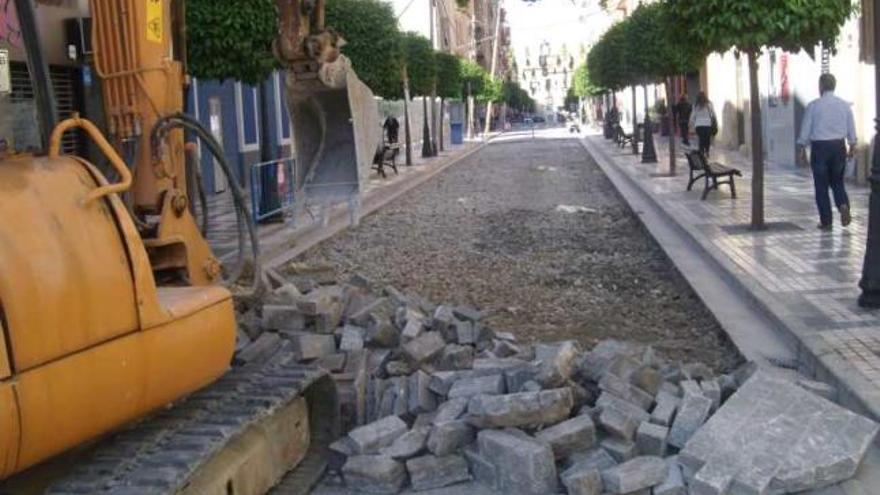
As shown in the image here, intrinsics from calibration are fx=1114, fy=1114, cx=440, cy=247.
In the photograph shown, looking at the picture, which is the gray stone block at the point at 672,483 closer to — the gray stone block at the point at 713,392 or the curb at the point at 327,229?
the gray stone block at the point at 713,392

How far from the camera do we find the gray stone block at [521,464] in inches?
212

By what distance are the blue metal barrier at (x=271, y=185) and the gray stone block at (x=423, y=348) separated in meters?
9.68

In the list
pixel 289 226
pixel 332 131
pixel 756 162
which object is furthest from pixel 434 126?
pixel 332 131

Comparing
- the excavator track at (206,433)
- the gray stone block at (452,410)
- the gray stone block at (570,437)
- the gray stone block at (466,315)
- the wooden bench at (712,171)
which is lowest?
the gray stone block at (570,437)

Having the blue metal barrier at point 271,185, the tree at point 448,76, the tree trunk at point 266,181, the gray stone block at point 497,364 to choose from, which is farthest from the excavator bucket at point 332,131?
the tree at point 448,76

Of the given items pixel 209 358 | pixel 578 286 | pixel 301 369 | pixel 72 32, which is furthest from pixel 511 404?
pixel 72 32

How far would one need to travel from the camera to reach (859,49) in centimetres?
1795

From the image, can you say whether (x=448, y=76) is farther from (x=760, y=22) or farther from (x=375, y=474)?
(x=375, y=474)

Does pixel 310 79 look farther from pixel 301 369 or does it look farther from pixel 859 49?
pixel 859 49

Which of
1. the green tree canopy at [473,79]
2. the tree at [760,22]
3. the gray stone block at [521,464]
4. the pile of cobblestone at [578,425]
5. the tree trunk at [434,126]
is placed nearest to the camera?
the pile of cobblestone at [578,425]

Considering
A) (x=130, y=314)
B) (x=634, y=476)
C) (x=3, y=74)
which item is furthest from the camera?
(x=634, y=476)

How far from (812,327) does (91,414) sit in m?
5.42

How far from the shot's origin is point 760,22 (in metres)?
12.0

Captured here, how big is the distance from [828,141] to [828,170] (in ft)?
1.09
